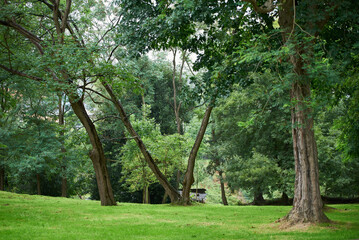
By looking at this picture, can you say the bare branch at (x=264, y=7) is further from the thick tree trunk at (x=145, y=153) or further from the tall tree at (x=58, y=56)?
the thick tree trunk at (x=145, y=153)

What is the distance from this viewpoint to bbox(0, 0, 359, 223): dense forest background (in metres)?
10.6

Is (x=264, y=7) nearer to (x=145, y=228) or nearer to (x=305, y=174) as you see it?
(x=305, y=174)

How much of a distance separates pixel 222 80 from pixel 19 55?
340 inches

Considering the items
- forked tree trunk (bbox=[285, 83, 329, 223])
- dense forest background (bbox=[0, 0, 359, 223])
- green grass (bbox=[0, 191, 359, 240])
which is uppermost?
dense forest background (bbox=[0, 0, 359, 223])

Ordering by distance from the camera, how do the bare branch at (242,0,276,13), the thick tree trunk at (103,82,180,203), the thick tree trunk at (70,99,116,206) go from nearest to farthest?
the bare branch at (242,0,276,13) → the thick tree trunk at (70,99,116,206) → the thick tree trunk at (103,82,180,203)

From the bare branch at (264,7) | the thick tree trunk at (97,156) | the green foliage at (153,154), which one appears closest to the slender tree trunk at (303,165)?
the bare branch at (264,7)

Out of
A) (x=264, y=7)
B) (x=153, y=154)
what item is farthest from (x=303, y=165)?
(x=153, y=154)

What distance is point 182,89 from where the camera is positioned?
1345 centimetres

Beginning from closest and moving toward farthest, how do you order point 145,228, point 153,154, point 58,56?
point 145,228
point 58,56
point 153,154

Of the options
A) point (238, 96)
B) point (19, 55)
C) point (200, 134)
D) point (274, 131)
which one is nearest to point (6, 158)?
point (19, 55)

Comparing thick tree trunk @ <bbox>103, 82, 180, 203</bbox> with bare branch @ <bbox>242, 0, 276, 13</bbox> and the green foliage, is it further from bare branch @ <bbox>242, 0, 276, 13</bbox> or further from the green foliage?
bare branch @ <bbox>242, 0, 276, 13</bbox>

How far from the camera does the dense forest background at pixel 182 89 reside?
10.6m

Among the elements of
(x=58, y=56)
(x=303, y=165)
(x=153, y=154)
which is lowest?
(x=303, y=165)

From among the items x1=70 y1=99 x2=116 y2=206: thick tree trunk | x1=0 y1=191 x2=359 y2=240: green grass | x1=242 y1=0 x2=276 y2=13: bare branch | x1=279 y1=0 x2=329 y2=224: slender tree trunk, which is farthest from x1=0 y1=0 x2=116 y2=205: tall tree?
x1=279 y1=0 x2=329 y2=224: slender tree trunk
